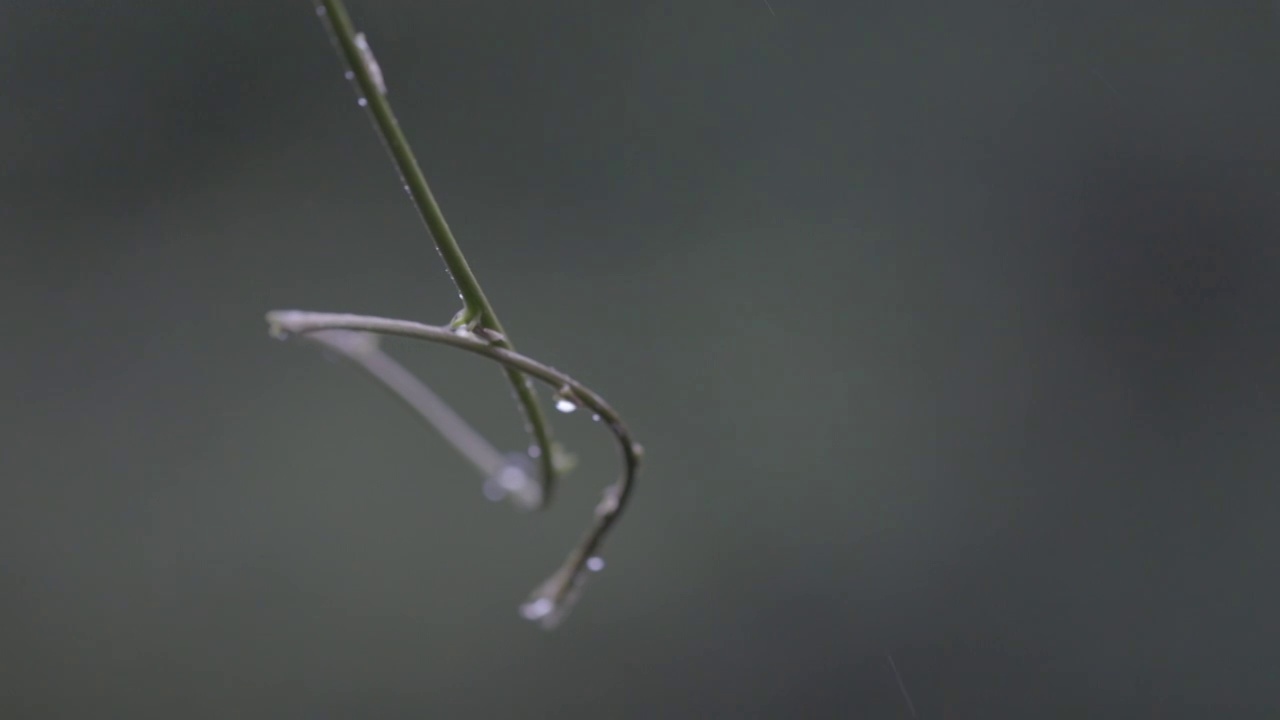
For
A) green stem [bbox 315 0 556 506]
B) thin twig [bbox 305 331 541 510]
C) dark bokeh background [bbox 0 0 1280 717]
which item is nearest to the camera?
green stem [bbox 315 0 556 506]

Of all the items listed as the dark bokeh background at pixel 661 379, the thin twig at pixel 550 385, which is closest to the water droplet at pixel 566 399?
the thin twig at pixel 550 385

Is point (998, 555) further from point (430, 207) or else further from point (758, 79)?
point (430, 207)

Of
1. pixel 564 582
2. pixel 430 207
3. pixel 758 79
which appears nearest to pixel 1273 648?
pixel 758 79

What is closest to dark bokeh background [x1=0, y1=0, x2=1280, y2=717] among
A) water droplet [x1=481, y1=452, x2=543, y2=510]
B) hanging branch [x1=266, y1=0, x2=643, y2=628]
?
water droplet [x1=481, y1=452, x2=543, y2=510]

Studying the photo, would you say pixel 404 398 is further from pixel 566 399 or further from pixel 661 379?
pixel 661 379

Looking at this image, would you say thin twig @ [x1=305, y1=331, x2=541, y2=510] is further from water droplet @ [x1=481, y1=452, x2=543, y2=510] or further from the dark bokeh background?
the dark bokeh background

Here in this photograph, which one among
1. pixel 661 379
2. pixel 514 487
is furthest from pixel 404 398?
Answer: pixel 661 379

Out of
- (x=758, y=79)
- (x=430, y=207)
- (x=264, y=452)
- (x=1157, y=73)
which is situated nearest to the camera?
(x=430, y=207)
